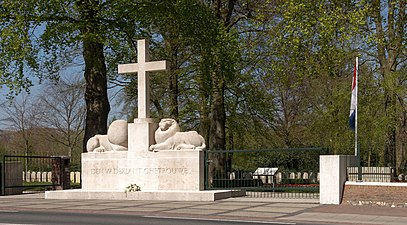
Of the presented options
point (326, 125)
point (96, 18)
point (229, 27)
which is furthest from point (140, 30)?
point (326, 125)

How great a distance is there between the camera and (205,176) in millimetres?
23359

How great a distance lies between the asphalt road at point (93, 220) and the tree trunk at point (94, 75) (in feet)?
43.1

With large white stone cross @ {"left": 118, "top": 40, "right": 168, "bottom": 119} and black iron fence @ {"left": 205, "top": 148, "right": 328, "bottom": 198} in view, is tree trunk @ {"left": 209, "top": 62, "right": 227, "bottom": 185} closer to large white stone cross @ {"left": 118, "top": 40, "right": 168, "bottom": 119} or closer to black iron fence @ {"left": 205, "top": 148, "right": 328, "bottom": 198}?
black iron fence @ {"left": 205, "top": 148, "right": 328, "bottom": 198}

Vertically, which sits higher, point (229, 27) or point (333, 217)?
point (229, 27)

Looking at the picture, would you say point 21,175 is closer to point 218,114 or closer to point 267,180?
point 218,114

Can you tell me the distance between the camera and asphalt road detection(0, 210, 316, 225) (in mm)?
15102

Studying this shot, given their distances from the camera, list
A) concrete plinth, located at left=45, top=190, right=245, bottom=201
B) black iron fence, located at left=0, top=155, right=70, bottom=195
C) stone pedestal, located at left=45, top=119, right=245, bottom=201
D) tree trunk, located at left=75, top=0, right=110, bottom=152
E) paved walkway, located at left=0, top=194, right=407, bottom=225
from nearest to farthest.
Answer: paved walkway, located at left=0, top=194, right=407, bottom=225 < concrete plinth, located at left=45, top=190, right=245, bottom=201 < stone pedestal, located at left=45, top=119, right=245, bottom=201 < black iron fence, located at left=0, top=155, right=70, bottom=195 < tree trunk, located at left=75, top=0, right=110, bottom=152

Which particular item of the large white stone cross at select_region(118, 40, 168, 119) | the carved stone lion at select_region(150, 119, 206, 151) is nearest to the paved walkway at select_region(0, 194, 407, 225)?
the carved stone lion at select_region(150, 119, 206, 151)

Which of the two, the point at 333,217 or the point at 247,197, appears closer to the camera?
the point at 333,217

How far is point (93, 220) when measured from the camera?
15.7 m

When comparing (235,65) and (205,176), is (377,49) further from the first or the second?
(205,176)

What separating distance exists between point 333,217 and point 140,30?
60.5 feet

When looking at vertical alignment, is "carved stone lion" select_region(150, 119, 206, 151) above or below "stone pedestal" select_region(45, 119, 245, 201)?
above

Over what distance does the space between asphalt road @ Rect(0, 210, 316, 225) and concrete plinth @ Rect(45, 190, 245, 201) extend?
5.29 meters
